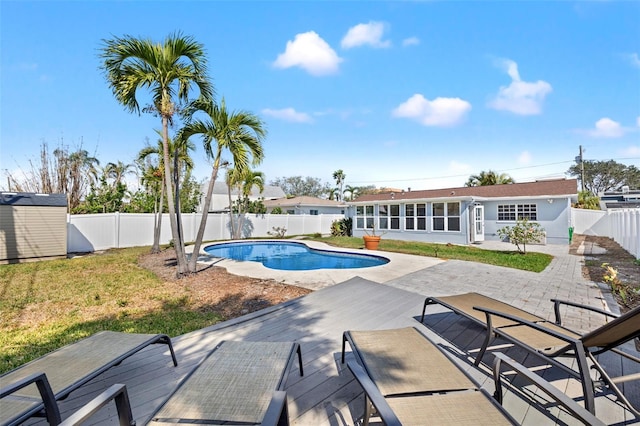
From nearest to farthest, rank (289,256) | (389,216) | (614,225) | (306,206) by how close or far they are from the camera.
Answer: (289,256)
(614,225)
(389,216)
(306,206)

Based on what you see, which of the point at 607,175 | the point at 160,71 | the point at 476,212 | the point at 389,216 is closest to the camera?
the point at 160,71

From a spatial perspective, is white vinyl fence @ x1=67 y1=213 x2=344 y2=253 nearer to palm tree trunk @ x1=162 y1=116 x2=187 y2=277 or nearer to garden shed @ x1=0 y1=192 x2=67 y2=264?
garden shed @ x1=0 y1=192 x2=67 y2=264

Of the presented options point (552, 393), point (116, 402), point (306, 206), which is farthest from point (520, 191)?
point (116, 402)

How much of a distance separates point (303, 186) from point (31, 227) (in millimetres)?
47445

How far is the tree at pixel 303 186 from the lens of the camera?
5638 cm

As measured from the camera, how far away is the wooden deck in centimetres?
232

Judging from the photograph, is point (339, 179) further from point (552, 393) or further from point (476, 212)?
point (552, 393)

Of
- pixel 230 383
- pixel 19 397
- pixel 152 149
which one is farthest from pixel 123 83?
pixel 230 383

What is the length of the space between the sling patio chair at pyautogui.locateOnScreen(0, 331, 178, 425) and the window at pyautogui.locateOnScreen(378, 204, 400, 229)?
55.9ft

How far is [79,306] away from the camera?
552cm

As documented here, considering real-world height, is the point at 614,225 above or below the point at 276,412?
below

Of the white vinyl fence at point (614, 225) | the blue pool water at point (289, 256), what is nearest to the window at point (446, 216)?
the white vinyl fence at point (614, 225)

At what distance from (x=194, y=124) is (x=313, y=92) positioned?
8.75m

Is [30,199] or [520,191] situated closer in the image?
[30,199]
